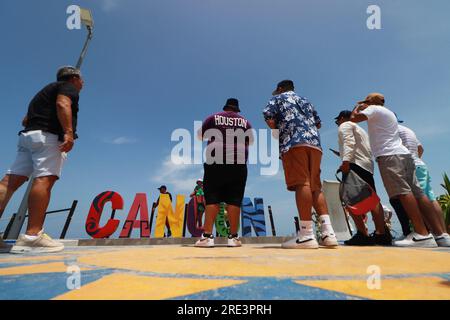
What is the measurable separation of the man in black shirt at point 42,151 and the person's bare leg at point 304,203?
99.9 inches

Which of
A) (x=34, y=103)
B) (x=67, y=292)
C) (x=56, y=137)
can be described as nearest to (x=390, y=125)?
(x=67, y=292)

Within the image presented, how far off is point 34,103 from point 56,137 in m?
0.48

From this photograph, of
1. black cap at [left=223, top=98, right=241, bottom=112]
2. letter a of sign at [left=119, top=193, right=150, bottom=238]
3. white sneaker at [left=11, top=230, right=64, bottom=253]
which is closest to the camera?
white sneaker at [left=11, top=230, right=64, bottom=253]

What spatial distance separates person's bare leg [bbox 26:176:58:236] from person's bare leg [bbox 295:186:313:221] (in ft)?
8.71

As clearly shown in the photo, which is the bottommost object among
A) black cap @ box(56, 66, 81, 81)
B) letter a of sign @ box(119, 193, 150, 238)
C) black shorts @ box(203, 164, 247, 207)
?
letter a of sign @ box(119, 193, 150, 238)

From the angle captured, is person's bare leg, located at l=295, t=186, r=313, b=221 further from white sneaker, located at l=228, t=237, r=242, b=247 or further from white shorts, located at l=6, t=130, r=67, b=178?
white shorts, located at l=6, t=130, r=67, b=178

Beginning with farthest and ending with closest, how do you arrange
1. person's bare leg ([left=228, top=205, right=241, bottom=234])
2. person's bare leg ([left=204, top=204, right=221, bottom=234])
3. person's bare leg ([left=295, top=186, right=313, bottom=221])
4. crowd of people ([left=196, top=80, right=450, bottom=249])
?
person's bare leg ([left=228, top=205, right=241, bottom=234]), person's bare leg ([left=204, top=204, right=221, bottom=234]), crowd of people ([left=196, top=80, right=450, bottom=249]), person's bare leg ([left=295, top=186, right=313, bottom=221])

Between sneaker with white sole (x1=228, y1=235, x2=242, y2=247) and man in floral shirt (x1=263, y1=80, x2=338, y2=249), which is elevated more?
man in floral shirt (x1=263, y1=80, x2=338, y2=249)

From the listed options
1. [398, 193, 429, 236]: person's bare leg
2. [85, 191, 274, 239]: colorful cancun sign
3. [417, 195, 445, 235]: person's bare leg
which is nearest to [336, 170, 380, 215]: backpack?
[398, 193, 429, 236]: person's bare leg

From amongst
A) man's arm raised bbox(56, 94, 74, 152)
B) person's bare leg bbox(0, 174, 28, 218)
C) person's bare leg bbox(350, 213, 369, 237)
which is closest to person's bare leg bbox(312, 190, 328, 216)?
person's bare leg bbox(350, 213, 369, 237)

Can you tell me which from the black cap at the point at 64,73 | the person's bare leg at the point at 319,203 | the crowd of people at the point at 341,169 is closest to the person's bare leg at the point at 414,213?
the crowd of people at the point at 341,169

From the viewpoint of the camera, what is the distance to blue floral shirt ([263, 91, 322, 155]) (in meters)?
2.91

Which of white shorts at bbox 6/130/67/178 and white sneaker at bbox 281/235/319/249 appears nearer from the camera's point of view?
white sneaker at bbox 281/235/319/249

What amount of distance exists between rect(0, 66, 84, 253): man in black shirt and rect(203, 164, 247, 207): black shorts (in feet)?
5.43
